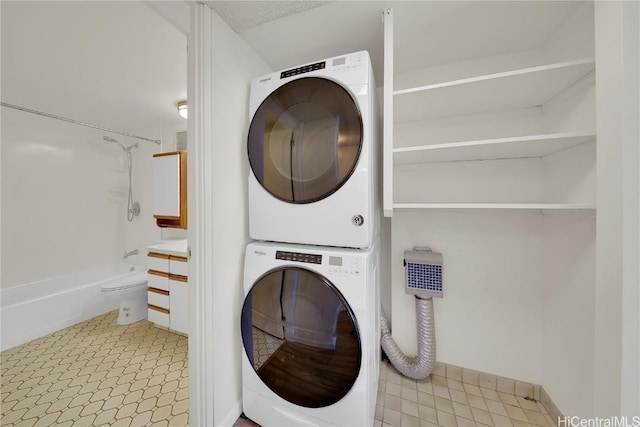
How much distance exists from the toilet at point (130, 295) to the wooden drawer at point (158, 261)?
39 centimetres

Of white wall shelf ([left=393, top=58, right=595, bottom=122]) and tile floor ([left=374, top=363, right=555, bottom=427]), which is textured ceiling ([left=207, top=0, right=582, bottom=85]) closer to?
white wall shelf ([left=393, top=58, right=595, bottom=122])

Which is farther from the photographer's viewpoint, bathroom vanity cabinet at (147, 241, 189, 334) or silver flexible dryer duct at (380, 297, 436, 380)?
bathroom vanity cabinet at (147, 241, 189, 334)

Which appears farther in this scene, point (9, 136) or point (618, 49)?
point (9, 136)

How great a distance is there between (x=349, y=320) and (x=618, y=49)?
126cm

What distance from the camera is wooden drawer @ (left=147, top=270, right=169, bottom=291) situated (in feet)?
6.50

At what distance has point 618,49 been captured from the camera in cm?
65

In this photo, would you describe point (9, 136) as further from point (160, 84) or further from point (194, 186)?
point (194, 186)

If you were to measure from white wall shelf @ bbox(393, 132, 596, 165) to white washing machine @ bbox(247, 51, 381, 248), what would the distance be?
0.89 feet

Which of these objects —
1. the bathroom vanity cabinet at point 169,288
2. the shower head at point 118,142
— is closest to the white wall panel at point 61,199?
the shower head at point 118,142

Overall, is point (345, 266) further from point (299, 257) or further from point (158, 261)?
point (158, 261)

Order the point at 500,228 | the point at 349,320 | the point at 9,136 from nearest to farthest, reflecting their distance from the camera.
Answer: the point at 349,320 → the point at 500,228 → the point at 9,136

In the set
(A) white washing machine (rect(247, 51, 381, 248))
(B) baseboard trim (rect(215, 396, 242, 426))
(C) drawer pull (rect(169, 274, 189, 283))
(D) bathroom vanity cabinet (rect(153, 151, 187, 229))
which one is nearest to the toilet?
(C) drawer pull (rect(169, 274, 189, 283))

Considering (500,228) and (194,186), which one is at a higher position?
(194,186)

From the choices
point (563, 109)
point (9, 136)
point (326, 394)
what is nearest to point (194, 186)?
point (326, 394)
